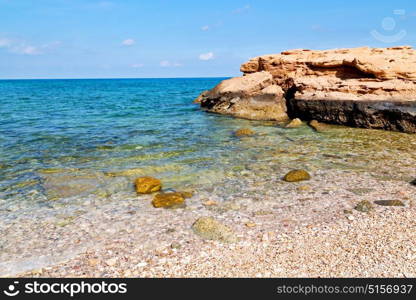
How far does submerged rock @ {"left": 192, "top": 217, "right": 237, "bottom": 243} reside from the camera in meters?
5.94

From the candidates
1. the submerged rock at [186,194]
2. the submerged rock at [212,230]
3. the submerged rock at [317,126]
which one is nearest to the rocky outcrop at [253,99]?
the submerged rock at [317,126]

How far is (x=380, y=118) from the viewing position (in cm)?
1650

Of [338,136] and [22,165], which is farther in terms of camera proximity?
[338,136]

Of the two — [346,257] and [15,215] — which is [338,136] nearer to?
[346,257]

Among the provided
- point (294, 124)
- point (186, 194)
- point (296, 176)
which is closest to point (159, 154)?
point (186, 194)

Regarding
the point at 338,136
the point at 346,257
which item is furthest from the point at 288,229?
the point at 338,136

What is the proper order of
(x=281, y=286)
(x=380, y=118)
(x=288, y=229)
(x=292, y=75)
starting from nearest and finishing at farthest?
(x=281, y=286) < (x=288, y=229) < (x=380, y=118) < (x=292, y=75)

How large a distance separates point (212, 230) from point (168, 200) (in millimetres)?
1890

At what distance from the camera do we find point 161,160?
1154 cm

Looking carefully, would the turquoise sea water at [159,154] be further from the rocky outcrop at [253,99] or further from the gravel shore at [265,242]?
the rocky outcrop at [253,99]

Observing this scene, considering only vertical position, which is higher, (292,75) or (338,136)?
(292,75)

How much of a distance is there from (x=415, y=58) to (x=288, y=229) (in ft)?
54.1
